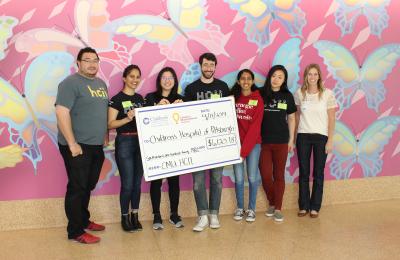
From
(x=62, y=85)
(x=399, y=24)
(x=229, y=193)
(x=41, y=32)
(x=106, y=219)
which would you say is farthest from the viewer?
(x=399, y=24)

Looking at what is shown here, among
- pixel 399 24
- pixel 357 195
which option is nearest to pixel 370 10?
pixel 399 24

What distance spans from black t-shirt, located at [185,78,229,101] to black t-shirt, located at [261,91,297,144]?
497mm

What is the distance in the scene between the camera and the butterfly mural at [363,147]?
4191 mm

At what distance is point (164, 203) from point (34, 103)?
1588 mm

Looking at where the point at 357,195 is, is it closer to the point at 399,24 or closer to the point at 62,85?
the point at 399,24

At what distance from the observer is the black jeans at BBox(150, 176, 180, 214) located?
341 cm

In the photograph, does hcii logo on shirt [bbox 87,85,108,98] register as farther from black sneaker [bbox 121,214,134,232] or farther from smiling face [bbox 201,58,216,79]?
black sneaker [bbox 121,214,134,232]

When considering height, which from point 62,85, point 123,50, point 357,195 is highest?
point 123,50

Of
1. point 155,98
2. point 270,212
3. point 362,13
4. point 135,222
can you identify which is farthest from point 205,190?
point 362,13

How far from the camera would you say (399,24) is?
4.25 meters

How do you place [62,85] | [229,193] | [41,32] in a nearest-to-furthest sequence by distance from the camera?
[62,85], [41,32], [229,193]

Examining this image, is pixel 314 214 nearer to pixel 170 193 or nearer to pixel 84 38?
pixel 170 193

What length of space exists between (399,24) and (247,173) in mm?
2576

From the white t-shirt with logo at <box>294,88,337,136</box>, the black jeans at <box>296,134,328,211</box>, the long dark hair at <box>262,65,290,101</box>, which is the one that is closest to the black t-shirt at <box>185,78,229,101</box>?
the long dark hair at <box>262,65,290,101</box>
